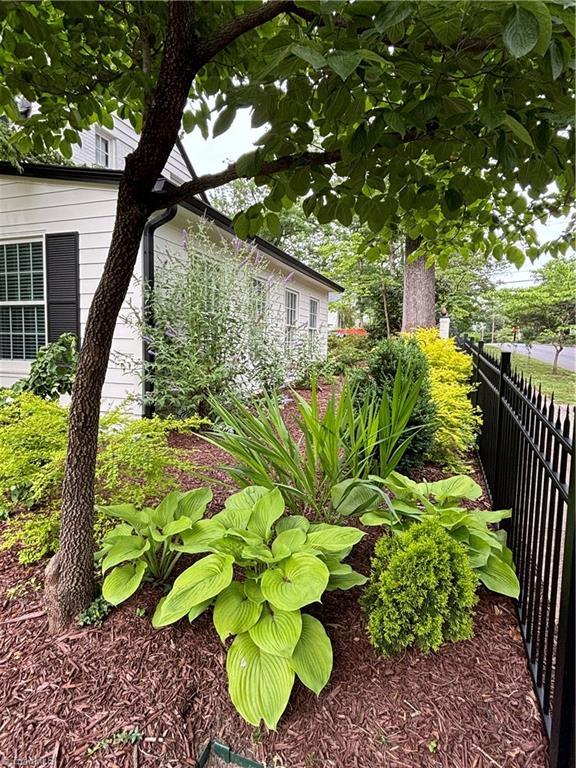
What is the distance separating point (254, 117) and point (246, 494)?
1655 mm

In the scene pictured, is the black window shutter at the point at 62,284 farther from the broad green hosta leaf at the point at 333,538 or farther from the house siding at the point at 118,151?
the house siding at the point at 118,151

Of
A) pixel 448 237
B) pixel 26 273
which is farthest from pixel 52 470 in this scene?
pixel 26 273

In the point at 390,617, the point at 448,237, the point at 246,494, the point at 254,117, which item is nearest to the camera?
the point at 254,117

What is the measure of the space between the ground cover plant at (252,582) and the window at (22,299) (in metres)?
4.83

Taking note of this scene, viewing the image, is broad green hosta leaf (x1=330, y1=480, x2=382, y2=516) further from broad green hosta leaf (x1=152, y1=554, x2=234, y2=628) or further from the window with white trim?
the window with white trim


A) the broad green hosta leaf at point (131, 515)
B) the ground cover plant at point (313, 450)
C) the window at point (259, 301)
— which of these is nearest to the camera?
the broad green hosta leaf at point (131, 515)

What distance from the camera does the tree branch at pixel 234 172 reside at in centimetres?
167

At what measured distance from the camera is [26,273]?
5.81 metres

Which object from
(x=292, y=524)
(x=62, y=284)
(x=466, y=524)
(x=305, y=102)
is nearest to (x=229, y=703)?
(x=292, y=524)

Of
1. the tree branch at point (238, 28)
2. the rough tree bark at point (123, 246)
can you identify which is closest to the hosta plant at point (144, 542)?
the rough tree bark at point (123, 246)

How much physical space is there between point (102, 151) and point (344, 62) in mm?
12977

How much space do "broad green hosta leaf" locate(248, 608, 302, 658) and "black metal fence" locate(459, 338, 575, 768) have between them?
2.61 ft

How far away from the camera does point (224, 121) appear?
143 centimetres

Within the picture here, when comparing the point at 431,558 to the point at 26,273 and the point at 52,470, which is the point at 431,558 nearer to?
the point at 52,470
